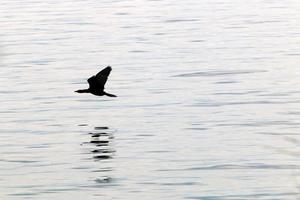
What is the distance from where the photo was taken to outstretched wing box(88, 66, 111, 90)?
2256 centimetres

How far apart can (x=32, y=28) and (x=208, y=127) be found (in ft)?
66.4

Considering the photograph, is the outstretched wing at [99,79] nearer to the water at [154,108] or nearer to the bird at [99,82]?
the bird at [99,82]

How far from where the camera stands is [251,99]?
82.4 ft

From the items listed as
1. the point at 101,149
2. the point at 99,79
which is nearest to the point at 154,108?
the point at 99,79

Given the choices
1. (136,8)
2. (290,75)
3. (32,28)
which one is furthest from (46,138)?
(136,8)

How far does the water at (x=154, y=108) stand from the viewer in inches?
685

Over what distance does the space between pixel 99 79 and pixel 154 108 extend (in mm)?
1908

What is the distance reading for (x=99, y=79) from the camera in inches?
899

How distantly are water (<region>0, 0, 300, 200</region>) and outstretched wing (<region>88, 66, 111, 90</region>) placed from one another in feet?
2.15

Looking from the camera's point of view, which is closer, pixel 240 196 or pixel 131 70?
pixel 240 196

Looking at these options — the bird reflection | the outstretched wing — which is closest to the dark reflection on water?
the bird reflection

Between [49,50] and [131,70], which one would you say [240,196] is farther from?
[49,50]

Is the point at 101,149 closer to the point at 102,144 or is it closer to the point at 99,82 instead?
the point at 102,144

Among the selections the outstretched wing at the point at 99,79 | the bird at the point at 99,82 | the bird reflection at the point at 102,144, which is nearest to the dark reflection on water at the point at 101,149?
the bird reflection at the point at 102,144
